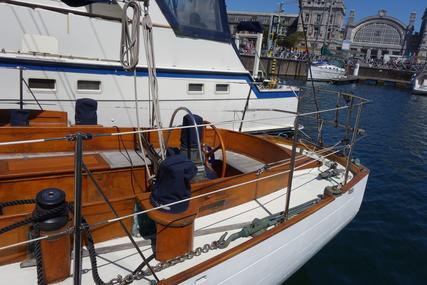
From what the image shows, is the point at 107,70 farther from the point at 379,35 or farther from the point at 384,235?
the point at 379,35

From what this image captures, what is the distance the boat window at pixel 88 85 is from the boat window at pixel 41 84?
0.49m

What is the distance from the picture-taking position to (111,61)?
7387mm

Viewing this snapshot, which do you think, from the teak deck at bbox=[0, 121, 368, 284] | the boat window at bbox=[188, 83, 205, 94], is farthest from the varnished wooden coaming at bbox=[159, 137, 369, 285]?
the boat window at bbox=[188, 83, 205, 94]

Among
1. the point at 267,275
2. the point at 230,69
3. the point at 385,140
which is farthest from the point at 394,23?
the point at 267,275

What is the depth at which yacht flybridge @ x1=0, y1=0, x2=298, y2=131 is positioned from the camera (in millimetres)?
6469

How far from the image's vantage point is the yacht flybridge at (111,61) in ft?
21.2

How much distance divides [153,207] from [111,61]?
5.49 metres

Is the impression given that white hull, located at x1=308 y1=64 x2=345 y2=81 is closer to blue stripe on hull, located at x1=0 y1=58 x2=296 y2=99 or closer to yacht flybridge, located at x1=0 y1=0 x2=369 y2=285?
blue stripe on hull, located at x1=0 y1=58 x2=296 y2=99

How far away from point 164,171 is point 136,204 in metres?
0.47

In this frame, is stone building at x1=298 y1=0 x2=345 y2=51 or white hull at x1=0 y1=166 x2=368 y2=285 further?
stone building at x1=298 y1=0 x2=345 y2=51

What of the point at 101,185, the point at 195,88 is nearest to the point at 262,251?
the point at 101,185

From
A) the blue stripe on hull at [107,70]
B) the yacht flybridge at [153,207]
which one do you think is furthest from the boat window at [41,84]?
the yacht flybridge at [153,207]

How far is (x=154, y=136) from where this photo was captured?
188 inches

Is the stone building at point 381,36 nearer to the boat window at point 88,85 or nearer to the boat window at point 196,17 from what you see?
the boat window at point 196,17
